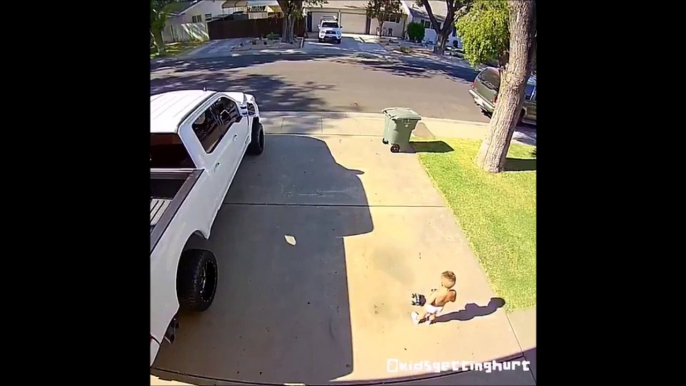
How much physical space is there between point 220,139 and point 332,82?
9742mm

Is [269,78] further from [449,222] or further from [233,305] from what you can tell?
[233,305]

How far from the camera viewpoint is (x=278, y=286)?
401cm

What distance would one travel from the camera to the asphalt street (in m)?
11.3

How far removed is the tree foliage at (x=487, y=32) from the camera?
697 cm

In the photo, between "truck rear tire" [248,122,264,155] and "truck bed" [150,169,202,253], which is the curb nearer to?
"truck rear tire" [248,122,264,155]

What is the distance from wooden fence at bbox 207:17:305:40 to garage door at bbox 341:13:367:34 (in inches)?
283

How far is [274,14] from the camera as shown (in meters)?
32.7

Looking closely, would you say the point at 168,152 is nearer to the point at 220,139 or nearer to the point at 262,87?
the point at 220,139

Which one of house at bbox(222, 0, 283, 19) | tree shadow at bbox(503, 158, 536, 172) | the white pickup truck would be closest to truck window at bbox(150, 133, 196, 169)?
the white pickup truck

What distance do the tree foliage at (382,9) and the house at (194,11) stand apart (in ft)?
37.9
